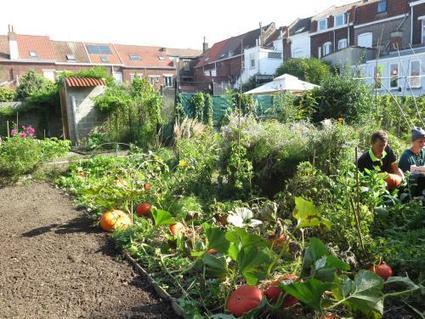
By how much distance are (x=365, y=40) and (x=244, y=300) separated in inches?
1334

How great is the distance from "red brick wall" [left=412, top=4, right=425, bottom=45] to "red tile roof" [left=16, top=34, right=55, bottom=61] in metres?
34.3

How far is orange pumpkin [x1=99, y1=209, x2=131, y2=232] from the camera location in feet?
13.2

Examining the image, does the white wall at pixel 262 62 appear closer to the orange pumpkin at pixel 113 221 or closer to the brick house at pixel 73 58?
the brick house at pixel 73 58

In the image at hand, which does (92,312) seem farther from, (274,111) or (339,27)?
(339,27)

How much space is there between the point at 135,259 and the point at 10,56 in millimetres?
43245

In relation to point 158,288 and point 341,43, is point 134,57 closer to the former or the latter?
point 341,43

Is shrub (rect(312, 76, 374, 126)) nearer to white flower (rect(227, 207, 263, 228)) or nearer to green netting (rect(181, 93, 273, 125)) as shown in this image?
green netting (rect(181, 93, 273, 125))

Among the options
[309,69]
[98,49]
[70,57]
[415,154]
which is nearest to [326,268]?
[415,154]

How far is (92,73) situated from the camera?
1357 centimetres

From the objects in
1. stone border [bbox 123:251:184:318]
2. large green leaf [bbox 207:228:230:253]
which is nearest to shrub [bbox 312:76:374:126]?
stone border [bbox 123:251:184:318]

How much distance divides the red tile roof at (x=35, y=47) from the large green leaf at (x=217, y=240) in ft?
144

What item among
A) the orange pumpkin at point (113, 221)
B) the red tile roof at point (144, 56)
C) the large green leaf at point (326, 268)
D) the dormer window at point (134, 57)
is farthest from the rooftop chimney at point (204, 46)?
the large green leaf at point (326, 268)

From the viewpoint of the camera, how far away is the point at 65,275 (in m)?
3.09

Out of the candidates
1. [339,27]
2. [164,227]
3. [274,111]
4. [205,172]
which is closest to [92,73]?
[274,111]
